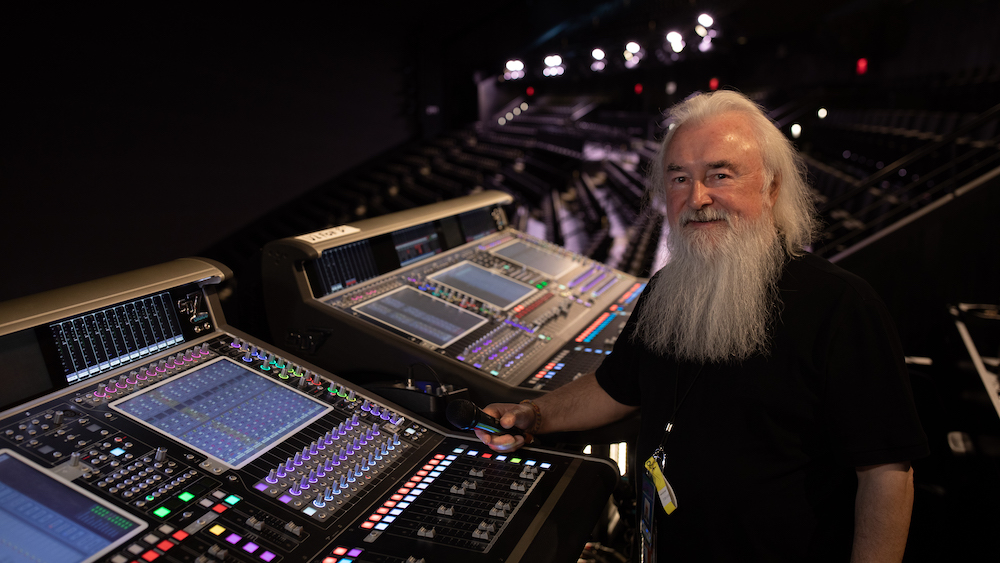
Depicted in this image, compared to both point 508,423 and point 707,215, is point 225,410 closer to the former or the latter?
point 508,423

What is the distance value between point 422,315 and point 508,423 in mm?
710

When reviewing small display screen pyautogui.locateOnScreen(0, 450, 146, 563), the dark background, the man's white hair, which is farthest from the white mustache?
the dark background

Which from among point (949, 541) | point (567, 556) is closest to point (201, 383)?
point (567, 556)

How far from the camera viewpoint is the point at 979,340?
2.99 meters

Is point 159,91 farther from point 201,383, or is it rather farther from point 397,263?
point 201,383

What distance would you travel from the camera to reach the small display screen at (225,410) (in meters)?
1.23

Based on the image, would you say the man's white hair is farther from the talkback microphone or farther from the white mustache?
the talkback microphone

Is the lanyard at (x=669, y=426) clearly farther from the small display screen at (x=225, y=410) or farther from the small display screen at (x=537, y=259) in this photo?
the small display screen at (x=537, y=259)

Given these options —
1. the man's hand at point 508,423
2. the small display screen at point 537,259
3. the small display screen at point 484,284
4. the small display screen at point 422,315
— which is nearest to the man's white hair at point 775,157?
the man's hand at point 508,423

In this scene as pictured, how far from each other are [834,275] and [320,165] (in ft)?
30.1

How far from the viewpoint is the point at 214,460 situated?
1.19m

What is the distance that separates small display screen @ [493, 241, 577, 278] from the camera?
279cm

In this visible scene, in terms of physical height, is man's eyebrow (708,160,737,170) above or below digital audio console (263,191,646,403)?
above

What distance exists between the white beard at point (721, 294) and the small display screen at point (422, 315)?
29.7 inches
